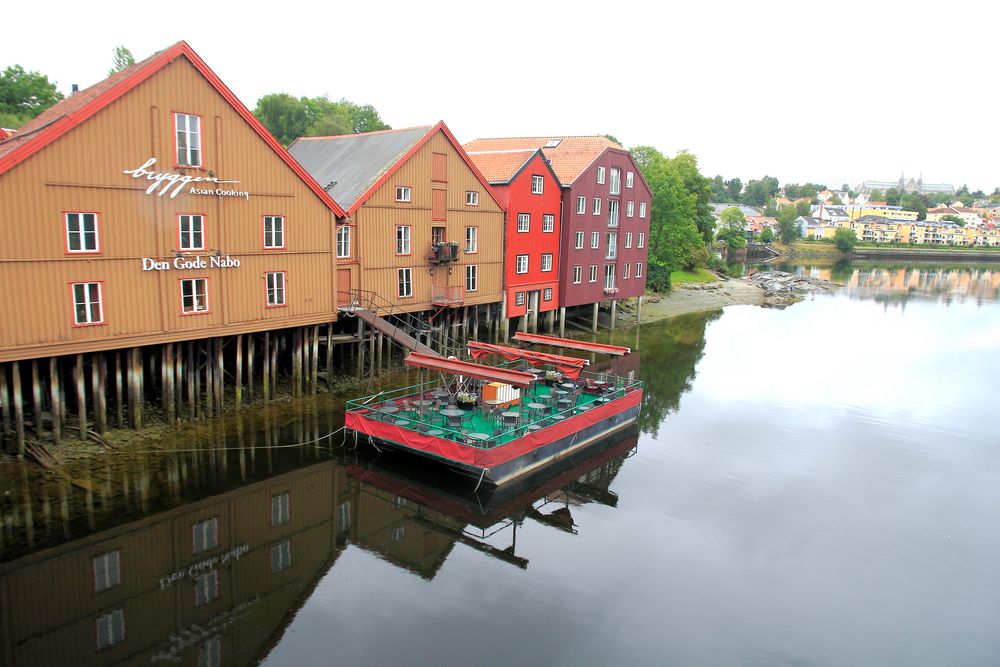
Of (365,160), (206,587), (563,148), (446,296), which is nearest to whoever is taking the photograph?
(206,587)

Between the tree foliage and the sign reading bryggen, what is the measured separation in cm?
4419

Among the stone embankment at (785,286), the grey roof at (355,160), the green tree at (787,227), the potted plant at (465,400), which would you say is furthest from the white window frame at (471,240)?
the green tree at (787,227)

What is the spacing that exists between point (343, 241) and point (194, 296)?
7.09 m

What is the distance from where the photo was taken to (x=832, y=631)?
1403 centimetres

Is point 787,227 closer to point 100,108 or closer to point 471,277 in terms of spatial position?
point 471,277

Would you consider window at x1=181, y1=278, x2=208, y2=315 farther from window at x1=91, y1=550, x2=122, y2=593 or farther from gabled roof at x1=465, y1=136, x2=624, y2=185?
gabled roof at x1=465, y1=136, x2=624, y2=185

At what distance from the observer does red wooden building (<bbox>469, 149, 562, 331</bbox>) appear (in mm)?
36656

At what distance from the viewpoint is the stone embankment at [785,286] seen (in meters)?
68.9

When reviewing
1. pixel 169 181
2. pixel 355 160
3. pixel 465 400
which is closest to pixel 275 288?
pixel 169 181

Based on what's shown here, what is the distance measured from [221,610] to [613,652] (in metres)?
7.80

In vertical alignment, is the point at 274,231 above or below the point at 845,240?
above

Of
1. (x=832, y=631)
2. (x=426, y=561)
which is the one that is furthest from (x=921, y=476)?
(x=426, y=561)

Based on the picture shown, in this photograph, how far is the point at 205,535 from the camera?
16.5 metres

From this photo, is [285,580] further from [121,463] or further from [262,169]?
[262,169]
